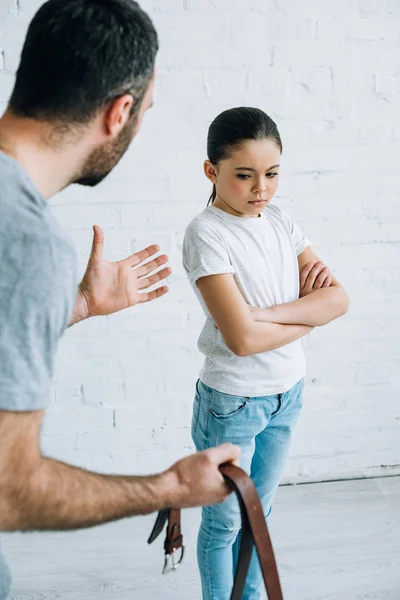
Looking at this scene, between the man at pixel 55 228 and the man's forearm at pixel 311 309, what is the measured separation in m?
0.56

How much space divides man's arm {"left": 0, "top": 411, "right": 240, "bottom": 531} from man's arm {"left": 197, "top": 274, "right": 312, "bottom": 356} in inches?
18.5

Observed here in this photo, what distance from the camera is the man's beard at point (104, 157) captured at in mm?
1023

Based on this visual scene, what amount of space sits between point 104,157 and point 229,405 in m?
0.71

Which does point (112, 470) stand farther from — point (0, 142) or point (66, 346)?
point (0, 142)

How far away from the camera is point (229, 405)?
1538mm

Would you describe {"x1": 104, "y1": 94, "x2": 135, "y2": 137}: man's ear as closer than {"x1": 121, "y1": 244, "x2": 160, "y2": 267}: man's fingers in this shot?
Yes

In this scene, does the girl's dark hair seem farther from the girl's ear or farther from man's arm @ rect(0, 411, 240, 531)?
man's arm @ rect(0, 411, 240, 531)

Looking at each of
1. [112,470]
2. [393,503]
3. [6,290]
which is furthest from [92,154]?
[393,503]

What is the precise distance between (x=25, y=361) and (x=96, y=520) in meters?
0.26

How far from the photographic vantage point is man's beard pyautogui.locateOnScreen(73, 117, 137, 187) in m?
1.02

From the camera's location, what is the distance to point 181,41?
7.34 feet

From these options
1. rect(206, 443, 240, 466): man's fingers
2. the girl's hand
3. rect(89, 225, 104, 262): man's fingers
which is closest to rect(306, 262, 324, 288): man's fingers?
the girl's hand

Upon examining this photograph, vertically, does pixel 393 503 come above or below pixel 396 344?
below

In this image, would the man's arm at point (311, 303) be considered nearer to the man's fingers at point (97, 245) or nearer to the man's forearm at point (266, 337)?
the man's forearm at point (266, 337)
